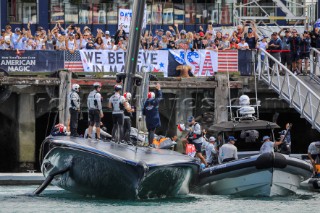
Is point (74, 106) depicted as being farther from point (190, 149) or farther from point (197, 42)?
point (197, 42)

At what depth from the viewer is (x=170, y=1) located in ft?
179

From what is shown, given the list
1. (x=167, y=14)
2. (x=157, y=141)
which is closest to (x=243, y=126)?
(x=157, y=141)

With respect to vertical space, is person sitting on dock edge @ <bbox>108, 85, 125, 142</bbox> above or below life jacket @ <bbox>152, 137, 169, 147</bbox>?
above

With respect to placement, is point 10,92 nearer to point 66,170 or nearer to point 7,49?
point 7,49

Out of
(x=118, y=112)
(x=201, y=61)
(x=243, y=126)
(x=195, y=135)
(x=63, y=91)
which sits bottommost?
(x=195, y=135)

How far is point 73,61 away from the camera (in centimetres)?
4259

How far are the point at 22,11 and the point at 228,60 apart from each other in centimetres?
1249

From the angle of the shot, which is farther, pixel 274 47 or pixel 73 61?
pixel 274 47

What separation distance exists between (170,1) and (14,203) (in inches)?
925

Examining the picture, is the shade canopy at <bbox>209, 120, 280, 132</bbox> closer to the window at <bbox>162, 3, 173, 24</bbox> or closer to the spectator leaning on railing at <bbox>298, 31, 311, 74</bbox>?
the spectator leaning on railing at <bbox>298, 31, 311, 74</bbox>

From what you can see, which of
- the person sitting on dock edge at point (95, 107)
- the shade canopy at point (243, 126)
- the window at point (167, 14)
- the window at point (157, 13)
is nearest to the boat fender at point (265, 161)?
the shade canopy at point (243, 126)

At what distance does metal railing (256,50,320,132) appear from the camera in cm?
3938

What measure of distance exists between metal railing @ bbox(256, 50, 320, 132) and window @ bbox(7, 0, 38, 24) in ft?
41.9

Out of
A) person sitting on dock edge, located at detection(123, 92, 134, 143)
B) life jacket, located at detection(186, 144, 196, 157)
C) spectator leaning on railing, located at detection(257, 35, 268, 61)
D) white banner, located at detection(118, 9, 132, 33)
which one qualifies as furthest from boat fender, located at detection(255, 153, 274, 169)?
white banner, located at detection(118, 9, 132, 33)
